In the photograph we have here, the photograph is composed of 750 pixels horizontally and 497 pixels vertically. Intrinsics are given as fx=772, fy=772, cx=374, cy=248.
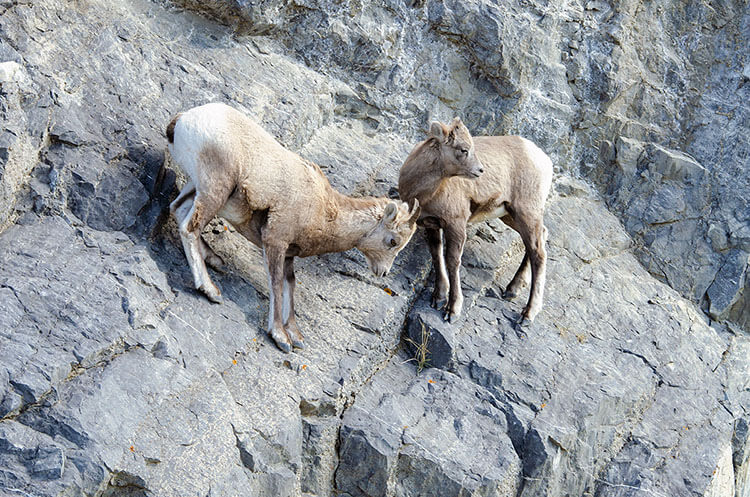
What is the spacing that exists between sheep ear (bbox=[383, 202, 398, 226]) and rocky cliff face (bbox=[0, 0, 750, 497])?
94 cm

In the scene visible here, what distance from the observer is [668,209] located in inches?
448

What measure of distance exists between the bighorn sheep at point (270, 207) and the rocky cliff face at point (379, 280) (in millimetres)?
351

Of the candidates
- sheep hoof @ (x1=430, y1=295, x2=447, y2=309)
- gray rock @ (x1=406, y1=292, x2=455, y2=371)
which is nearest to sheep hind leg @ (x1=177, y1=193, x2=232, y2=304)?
gray rock @ (x1=406, y1=292, x2=455, y2=371)

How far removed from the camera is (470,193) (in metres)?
8.96

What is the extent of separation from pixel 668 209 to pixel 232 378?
23.9 feet

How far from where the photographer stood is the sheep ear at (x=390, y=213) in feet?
26.5

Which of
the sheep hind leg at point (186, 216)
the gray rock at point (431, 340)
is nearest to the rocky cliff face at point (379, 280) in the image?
the gray rock at point (431, 340)

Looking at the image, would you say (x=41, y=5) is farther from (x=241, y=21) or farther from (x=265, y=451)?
(x=265, y=451)

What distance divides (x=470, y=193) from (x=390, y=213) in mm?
1286

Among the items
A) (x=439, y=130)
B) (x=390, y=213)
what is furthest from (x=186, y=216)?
(x=439, y=130)

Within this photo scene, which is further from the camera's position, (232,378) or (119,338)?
(232,378)

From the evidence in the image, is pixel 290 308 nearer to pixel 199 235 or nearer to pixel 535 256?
pixel 199 235

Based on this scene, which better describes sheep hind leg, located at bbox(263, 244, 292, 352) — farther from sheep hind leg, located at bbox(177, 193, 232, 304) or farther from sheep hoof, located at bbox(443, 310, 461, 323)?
sheep hoof, located at bbox(443, 310, 461, 323)

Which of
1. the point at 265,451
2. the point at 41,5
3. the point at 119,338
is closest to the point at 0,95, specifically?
the point at 41,5
